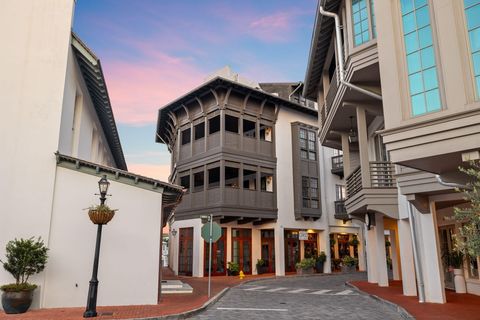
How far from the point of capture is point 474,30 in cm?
828

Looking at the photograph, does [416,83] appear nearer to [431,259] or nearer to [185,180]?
[431,259]

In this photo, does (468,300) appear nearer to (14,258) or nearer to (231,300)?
(231,300)

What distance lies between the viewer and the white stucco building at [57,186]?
1141 centimetres

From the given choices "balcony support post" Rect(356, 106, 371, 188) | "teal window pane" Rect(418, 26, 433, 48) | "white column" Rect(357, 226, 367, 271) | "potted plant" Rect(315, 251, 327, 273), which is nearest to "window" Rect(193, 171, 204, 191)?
"potted plant" Rect(315, 251, 327, 273)

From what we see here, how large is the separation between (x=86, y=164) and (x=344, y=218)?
Answer: 2283 centimetres

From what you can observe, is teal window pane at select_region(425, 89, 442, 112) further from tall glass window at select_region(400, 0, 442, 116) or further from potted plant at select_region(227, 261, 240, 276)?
potted plant at select_region(227, 261, 240, 276)

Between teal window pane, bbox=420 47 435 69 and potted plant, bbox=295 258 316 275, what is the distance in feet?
66.6

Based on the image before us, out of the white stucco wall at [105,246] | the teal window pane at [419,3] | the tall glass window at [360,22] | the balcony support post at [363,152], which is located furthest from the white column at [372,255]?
the teal window pane at [419,3]

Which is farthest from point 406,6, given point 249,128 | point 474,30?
point 249,128

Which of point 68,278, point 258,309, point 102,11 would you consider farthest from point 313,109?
point 68,278

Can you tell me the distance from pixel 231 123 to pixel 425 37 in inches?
767

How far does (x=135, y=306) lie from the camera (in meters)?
11.9

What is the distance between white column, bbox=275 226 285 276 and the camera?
89.5 feet

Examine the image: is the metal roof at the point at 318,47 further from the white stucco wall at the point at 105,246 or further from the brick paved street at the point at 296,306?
the brick paved street at the point at 296,306
